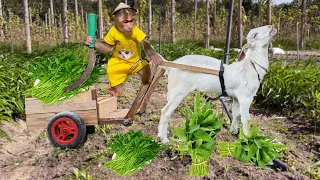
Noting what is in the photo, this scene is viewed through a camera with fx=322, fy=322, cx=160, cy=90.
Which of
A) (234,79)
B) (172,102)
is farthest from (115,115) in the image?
(234,79)

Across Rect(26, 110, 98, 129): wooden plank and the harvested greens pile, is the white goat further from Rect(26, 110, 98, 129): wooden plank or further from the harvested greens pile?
the harvested greens pile

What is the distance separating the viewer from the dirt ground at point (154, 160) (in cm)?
208

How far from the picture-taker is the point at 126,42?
189cm

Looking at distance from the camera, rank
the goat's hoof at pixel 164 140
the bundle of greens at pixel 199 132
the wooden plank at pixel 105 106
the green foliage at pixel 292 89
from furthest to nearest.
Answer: the green foliage at pixel 292 89, the wooden plank at pixel 105 106, the goat's hoof at pixel 164 140, the bundle of greens at pixel 199 132

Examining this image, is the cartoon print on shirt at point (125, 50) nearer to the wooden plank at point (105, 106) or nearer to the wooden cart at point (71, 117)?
the wooden cart at point (71, 117)

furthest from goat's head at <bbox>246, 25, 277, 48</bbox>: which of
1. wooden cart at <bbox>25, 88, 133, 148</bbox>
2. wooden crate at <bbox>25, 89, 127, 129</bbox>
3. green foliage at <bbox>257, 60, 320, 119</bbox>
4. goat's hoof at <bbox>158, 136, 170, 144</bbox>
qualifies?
green foliage at <bbox>257, 60, 320, 119</bbox>

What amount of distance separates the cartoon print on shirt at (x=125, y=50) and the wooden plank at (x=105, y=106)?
1.44 feet

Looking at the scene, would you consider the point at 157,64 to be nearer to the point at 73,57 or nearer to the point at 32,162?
the point at 73,57

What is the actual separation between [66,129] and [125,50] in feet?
2.25

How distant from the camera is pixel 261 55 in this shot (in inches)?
73.3

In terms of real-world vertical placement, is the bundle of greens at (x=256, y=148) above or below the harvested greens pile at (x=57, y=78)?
below

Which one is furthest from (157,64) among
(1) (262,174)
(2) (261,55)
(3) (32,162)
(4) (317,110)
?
(4) (317,110)

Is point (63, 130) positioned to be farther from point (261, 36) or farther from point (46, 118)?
point (261, 36)

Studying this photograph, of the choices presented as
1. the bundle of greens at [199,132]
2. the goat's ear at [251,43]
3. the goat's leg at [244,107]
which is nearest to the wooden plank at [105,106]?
the bundle of greens at [199,132]
